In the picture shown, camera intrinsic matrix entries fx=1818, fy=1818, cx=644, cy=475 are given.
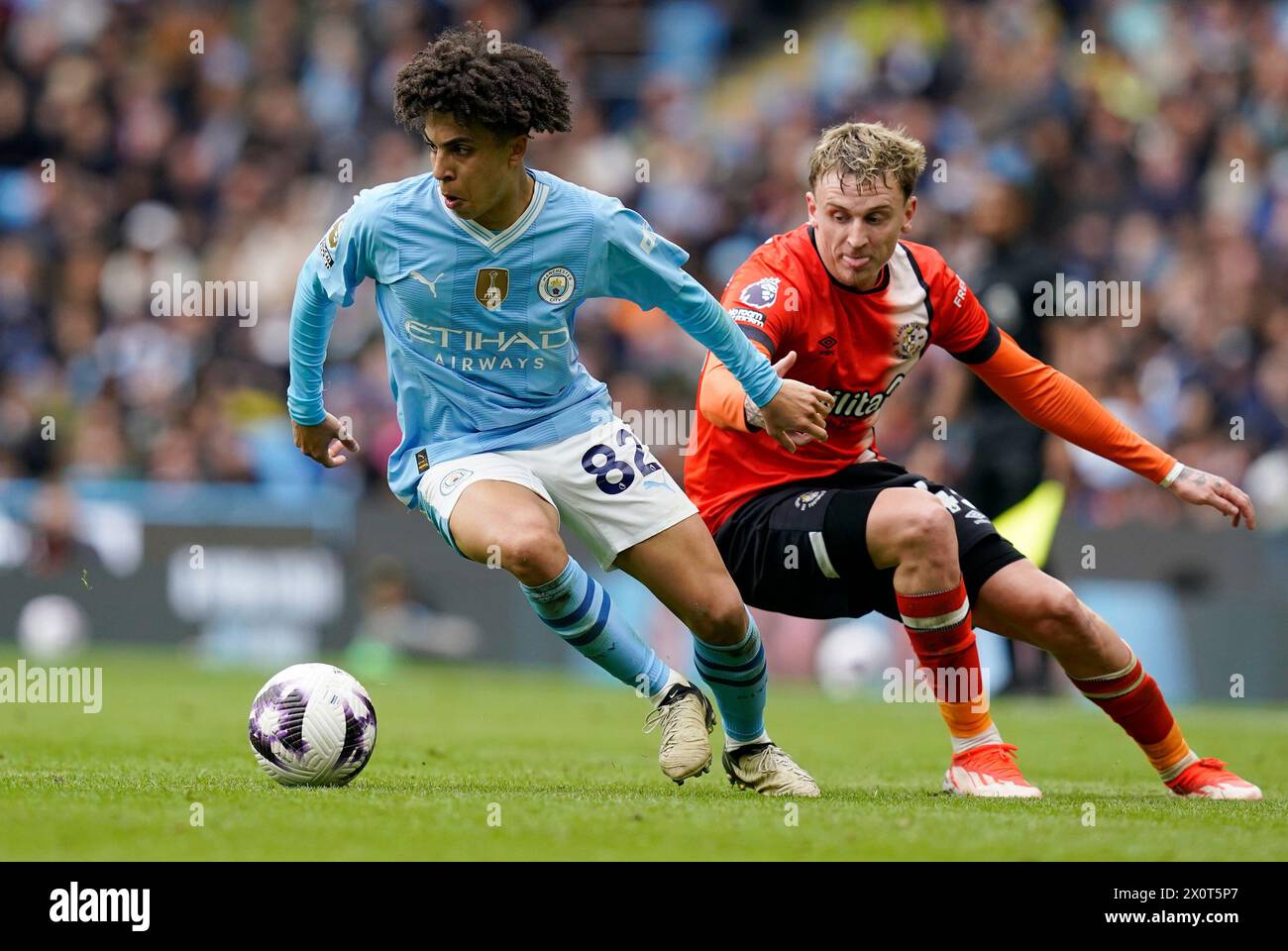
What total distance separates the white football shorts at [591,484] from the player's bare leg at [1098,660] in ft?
3.77

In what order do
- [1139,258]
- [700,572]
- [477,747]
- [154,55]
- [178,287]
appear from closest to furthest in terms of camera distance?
1. [700,572]
2. [477,747]
3. [1139,258]
4. [178,287]
5. [154,55]

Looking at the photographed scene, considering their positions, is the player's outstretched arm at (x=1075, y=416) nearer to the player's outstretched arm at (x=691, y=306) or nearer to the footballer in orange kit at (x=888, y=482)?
the footballer in orange kit at (x=888, y=482)

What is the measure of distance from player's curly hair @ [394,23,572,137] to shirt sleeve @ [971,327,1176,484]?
1.93 meters

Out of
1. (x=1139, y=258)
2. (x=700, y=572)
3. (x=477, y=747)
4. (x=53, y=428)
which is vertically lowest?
(x=477, y=747)

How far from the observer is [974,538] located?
6328 mm

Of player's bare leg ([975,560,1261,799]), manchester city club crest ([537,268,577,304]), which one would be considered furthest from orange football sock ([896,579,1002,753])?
manchester city club crest ([537,268,577,304])

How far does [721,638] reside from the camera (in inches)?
241

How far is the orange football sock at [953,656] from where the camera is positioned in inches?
240

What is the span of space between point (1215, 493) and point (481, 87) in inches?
115

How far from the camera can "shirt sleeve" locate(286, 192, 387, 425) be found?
6.00m
